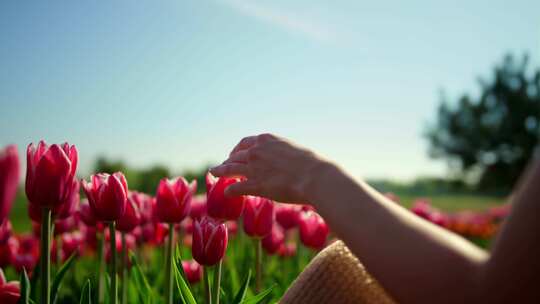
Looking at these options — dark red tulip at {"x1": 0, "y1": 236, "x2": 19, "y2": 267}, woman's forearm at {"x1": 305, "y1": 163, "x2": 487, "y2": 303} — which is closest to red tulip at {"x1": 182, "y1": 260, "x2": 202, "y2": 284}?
dark red tulip at {"x1": 0, "y1": 236, "x2": 19, "y2": 267}

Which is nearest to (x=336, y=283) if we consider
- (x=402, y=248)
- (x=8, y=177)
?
(x=402, y=248)

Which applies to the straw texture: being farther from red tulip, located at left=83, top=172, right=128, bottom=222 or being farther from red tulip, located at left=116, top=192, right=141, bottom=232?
red tulip, located at left=116, top=192, right=141, bottom=232

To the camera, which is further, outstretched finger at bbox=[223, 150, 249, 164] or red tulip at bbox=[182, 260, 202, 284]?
red tulip at bbox=[182, 260, 202, 284]

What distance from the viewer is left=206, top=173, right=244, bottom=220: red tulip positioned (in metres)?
1.92

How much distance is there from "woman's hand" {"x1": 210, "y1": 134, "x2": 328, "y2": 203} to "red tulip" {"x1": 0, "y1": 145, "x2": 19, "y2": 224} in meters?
0.64

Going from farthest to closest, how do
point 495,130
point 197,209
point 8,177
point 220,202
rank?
point 495,130 → point 197,209 → point 220,202 → point 8,177

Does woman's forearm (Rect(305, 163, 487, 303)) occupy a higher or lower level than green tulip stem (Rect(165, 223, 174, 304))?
higher

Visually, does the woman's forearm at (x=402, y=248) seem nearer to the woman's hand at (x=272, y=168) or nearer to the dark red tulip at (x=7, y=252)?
the woman's hand at (x=272, y=168)

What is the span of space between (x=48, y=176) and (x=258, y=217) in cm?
95

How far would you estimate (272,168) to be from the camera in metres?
1.40

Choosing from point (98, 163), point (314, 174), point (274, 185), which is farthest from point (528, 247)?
point (98, 163)

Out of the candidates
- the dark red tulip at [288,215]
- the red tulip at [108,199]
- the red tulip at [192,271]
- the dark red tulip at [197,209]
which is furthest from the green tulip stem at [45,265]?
the dark red tulip at [288,215]

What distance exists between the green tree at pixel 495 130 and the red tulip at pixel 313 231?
121 feet

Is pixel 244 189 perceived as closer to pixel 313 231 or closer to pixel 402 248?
pixel 402 248
